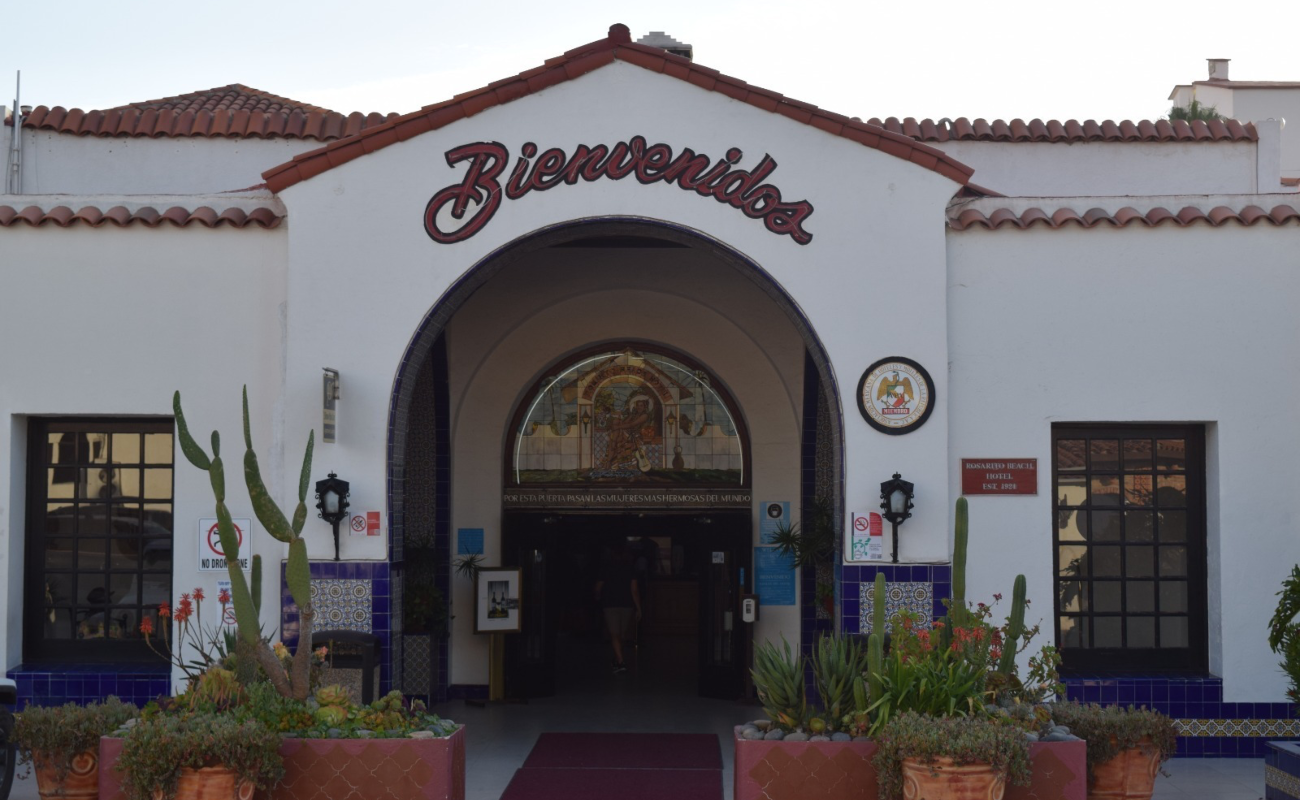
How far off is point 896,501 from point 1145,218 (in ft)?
10.3

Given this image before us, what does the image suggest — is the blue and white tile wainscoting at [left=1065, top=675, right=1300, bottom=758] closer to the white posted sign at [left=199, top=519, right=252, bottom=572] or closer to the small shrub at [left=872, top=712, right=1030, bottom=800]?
the small shrub at [left=872, top=712, right=1030, bottom=800]

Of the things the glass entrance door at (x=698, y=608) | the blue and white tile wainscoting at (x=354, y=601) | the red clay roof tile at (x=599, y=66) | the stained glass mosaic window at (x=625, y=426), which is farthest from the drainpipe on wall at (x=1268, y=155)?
the blue and white tile wainscoting at (x=354, y=601)

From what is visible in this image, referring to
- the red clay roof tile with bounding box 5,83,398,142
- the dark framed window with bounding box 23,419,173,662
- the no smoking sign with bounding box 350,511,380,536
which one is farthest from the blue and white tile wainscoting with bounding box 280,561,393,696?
the red clay roof tile with bounding box 5,83,398,142

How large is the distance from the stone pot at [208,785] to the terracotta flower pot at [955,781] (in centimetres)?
398

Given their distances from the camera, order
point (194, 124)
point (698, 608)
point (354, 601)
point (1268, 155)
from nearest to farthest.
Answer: point (354, 601)
point (194, 124)
point (698, 608)
point (1268, 155)

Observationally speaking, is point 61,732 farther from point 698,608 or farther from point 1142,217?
point 1142,217

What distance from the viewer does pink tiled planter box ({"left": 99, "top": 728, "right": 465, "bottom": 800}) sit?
→ 26.7 ft

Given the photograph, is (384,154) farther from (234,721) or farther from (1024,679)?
(1024,679)

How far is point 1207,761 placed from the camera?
10648 millimetres

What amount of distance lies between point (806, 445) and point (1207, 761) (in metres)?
4.89

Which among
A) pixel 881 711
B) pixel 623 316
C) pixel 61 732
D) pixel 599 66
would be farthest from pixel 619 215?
pixel 61 732

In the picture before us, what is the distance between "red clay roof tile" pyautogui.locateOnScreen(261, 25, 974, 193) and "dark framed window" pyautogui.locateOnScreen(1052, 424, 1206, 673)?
108 inches

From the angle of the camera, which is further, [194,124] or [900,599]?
[194,124]

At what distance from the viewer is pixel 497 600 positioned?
535 inches
